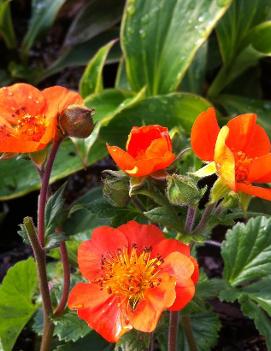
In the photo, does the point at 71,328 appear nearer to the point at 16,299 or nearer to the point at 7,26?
the point at 16,299

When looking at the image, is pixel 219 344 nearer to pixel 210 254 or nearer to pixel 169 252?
pixel 210 254

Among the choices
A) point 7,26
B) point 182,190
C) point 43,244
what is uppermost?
point 182,190

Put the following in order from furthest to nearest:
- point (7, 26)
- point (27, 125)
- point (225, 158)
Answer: point (7, 26) → point (27, 125) → point (225, 158)

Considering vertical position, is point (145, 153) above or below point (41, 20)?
above

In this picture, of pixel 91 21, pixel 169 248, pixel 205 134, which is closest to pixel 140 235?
pixel 169 248

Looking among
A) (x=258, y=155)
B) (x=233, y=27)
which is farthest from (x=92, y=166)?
(x=258, y=155)

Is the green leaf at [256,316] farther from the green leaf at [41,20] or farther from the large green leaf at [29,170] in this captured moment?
the green leaf at [41,20]
